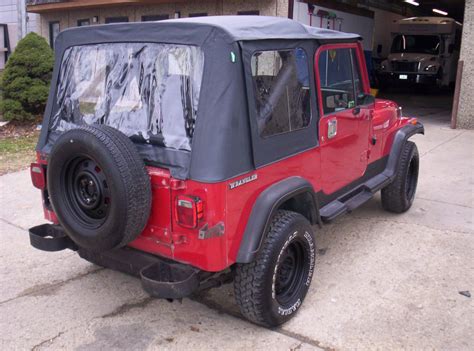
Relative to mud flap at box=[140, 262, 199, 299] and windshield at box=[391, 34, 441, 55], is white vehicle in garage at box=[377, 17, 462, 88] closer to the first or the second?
windshield at box=[391, 34, 441, 55]

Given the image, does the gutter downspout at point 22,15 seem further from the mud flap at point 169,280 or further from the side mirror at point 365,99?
the mud flap at point 169,280

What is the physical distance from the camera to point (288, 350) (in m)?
3.19

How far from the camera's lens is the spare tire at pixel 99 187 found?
2.87 metres

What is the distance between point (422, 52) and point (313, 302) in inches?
697

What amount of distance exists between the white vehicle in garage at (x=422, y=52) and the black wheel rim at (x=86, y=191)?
17.9 meters

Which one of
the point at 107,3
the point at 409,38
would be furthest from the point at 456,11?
the point at 107,3

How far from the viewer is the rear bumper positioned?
291 centimetres

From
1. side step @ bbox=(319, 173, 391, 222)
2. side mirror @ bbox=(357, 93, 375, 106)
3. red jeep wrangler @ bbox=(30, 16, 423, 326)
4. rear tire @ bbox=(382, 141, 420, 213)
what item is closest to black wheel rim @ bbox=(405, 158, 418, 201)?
rear tire @ bbox=(382, 141, 420, 213)

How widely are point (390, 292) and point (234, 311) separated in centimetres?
124

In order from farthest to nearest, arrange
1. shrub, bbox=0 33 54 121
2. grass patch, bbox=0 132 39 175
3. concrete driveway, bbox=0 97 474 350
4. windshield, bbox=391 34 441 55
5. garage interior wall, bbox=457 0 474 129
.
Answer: windshield, bbox=391 34 441 55, garage interior wall, bbox=457 0 474 129, shrub, bbox=0 33 54 121, grass patch, bbox=0 132 39 175, concrete driveway, bbox=0 97 474 350

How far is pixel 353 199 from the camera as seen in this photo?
457 cm

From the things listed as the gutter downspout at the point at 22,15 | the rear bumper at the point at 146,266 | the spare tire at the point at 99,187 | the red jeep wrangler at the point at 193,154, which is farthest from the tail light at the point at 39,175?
the gutter downspout at the point at 22,15

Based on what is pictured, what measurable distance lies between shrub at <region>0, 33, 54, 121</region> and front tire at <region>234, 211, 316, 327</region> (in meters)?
8.90

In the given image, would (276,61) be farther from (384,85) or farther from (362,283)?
(384,85)
